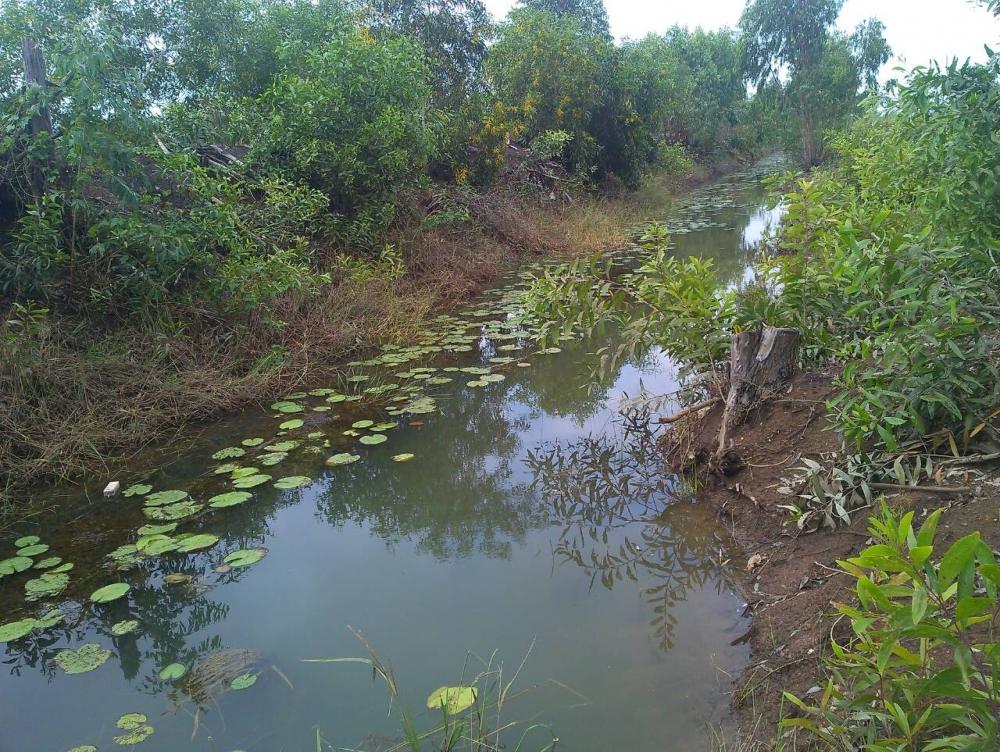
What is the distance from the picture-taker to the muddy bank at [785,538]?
84.7 inches

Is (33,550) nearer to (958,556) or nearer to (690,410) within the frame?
(690,410)

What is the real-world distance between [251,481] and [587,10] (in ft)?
102

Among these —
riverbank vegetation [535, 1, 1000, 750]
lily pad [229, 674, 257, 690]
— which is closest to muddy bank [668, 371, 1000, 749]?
riverbank vegetation [535, 1, 1000, 750]

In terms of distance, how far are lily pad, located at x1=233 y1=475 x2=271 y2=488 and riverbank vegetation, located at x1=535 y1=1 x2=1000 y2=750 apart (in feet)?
6.17

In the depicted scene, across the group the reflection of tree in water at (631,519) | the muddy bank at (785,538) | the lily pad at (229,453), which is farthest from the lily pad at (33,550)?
the muddy bank at (785,538)

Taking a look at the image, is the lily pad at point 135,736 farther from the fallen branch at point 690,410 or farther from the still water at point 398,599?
the fallen branch at point 690,410

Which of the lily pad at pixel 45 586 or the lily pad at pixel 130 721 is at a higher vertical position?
the lily pad at pixel 45 586

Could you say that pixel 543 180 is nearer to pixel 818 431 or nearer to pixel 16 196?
pixel 16 196

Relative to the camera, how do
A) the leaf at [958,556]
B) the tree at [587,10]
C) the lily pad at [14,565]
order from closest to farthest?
the leaf at [958,556] → the lily pad at [14,565] → the tree at [587,10]

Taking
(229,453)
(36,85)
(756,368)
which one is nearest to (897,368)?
(756,368)

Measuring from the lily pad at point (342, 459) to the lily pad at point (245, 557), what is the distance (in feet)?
2.84

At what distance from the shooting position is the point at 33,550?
3229 mm

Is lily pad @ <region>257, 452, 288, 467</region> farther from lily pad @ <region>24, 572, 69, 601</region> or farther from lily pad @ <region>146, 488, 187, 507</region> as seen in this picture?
lily pad @ <region>24, 572, 69, 601</region>

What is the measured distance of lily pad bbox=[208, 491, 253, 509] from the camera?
3633 millimetres
